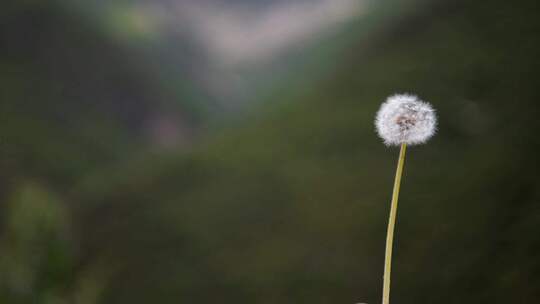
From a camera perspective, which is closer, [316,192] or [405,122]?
[405,122]

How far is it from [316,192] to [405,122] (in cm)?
4396

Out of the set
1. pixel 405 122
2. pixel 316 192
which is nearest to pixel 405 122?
pixel 405 122

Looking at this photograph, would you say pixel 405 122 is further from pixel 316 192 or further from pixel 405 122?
pixel 316 192

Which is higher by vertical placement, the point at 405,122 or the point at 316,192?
the point at 316,192

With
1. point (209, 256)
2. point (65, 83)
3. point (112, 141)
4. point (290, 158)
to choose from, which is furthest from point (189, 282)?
point (65, 83)

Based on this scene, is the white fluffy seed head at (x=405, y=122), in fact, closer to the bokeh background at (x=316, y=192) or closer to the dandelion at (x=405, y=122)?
the dandelion at (x=405, y=122)

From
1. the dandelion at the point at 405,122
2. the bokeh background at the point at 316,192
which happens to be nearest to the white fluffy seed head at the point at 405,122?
the dandelion at the point at 405,122

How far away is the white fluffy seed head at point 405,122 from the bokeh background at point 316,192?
510 inches

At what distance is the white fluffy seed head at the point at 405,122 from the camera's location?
4156 mm

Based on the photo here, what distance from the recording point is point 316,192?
47.8 metres

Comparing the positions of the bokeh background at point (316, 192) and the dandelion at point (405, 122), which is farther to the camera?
the bokeh background at point (316, 192)

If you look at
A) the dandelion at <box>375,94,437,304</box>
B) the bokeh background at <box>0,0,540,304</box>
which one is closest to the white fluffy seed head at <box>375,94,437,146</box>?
the dandelion at <box>375,94,437,304</box>

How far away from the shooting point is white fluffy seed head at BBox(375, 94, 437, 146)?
164 inches

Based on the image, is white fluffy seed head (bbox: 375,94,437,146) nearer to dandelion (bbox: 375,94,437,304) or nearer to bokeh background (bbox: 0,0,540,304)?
dandelion (bbox: 375,94,437,304)
